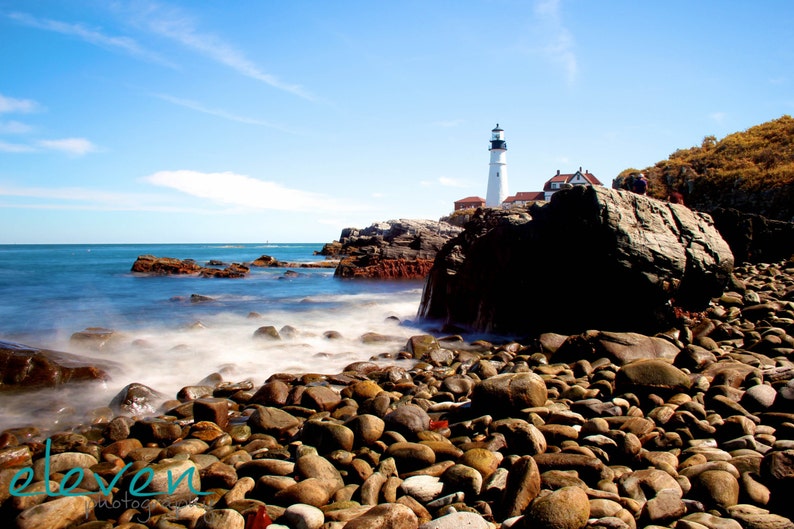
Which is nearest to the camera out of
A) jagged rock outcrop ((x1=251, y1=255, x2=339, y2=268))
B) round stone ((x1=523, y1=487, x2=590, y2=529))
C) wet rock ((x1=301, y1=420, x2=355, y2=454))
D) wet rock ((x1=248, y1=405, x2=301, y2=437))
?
round stone ((x1=523, y1=487, x2=590, y2=529))

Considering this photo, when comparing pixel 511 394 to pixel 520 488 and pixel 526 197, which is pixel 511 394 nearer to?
pixel 520 488

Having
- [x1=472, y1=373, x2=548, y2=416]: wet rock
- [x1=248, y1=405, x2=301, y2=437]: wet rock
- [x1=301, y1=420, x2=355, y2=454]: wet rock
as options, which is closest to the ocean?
[x1=248, y1=405, x2=301, y2=437]: wet rock

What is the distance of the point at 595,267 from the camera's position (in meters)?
9.54

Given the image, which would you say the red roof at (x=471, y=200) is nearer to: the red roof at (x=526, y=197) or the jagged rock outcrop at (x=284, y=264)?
the red roof at (x=526, y=197)

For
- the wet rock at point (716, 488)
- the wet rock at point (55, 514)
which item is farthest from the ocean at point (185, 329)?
the wet rock at point (716, 488)

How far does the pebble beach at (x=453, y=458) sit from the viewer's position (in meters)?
3.11

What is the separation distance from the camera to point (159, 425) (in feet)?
18.1

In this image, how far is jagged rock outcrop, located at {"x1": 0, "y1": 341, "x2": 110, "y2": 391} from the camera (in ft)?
24.8

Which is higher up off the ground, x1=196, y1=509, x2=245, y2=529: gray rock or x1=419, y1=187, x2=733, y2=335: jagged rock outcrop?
x1=419, y1=187, x2=733, y2=335: jagged rock outcrop

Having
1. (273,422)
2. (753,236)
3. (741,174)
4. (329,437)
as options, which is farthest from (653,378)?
(741,174)

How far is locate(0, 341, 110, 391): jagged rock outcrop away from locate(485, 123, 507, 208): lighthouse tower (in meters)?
65.9

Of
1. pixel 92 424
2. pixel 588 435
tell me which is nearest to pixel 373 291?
pixel 92 424

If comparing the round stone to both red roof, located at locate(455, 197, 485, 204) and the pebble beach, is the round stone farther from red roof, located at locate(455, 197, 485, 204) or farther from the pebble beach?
red roof, located at locate(455, 197, 485, 204)

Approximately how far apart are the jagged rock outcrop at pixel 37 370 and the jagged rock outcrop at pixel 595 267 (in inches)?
333
